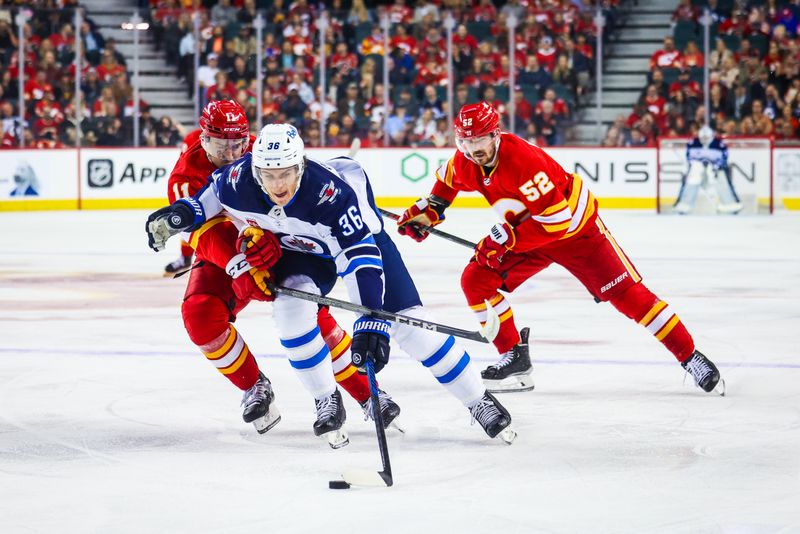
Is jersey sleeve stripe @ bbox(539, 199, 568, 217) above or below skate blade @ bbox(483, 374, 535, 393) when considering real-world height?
above

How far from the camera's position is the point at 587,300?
725 cm

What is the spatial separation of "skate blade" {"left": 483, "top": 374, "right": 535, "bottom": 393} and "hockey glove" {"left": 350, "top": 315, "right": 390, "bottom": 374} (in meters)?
1.26

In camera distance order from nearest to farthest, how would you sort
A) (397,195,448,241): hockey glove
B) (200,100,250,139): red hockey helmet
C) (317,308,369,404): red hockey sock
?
(317,308,369,404): red hockey sock < (200,100,250,139): red hockey helmet < (397,195,448,241): hockey glove

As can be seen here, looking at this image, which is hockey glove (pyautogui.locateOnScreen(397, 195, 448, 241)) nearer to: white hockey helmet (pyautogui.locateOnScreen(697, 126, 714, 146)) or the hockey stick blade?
the hockey stick blade

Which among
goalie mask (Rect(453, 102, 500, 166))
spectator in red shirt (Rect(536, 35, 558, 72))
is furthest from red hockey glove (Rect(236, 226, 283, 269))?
spectator in red shirt (Rect(536, 35, 558, 72))

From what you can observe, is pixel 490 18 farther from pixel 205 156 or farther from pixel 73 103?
pixel 205 156

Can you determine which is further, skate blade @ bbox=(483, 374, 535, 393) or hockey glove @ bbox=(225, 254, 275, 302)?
skate blade @ bbox=(483, 374, 535, 393)

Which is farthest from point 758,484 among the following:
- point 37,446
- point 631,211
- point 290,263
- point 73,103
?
point 73,103

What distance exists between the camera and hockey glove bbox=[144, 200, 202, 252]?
389 centimetres

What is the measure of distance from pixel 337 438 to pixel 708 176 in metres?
10.2

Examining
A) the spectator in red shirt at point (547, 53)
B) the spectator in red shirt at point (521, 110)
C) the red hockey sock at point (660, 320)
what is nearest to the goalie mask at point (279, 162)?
the red hockey sock at point (660, 320)

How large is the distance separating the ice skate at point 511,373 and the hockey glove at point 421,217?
1.91ft

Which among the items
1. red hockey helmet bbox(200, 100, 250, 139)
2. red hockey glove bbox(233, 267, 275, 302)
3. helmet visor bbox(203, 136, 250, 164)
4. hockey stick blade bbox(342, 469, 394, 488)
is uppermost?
red hockey helmet bbox(200, 100, 250, 139)

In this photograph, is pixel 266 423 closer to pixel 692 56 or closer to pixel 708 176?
pixel 708 176
